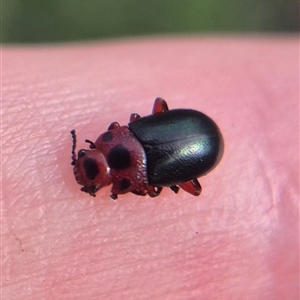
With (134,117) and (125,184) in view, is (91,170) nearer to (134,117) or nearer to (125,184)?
(125,184)

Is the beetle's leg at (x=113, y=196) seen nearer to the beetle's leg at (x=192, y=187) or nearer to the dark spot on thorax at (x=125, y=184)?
the dark spot on thorax at (x=125, y=184)

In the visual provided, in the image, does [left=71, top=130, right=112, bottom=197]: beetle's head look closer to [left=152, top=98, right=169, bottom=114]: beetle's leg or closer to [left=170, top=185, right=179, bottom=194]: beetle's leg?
[left=170, top=185, right=179, bottom=194]: beetle's leg

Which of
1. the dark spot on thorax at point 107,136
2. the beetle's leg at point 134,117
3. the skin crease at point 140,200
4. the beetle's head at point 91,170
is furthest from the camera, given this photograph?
the beetle's leg at point 134,117

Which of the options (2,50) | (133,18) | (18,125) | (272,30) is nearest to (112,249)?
(18,125)

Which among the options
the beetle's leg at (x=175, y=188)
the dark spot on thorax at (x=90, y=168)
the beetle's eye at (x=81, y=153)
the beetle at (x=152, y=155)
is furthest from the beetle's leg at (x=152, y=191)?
the beetle's eye at (x=81, y=153)

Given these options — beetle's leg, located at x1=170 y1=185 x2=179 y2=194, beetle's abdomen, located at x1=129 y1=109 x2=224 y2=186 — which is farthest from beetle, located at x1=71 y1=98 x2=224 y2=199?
beetle's leg, located at x1=170 y1=185 x2=179 y2=194
